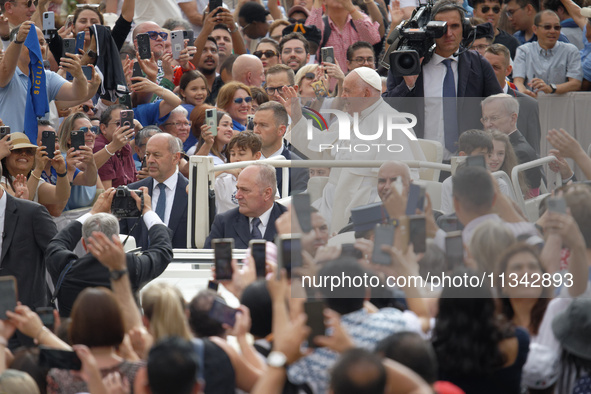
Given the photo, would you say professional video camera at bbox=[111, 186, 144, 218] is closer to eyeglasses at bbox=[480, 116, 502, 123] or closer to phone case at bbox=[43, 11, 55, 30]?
eyeglasses at bbox=[480, 116, 502, 123]

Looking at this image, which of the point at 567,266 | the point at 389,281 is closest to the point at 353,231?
the point at 389,281

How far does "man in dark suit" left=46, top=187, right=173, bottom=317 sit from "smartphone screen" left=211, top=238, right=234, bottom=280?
110 centimetres

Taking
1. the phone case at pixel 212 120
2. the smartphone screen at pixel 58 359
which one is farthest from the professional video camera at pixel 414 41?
the smartphone screen at pixel 58 359

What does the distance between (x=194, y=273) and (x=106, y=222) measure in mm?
1042

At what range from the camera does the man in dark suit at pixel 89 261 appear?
5734 mm

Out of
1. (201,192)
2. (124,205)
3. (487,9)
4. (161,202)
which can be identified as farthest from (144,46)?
(487,9)

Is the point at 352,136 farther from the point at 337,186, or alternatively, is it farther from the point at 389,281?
the point at 389,281

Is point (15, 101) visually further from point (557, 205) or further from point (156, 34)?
point (557, 205)

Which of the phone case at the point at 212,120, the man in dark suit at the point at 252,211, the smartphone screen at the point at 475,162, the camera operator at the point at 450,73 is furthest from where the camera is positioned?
the phone case at the point at 212,120

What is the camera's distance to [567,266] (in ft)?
14.7

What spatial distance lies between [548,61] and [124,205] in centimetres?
531

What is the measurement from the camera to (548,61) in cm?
993

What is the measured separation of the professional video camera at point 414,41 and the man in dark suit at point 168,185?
1775 mm

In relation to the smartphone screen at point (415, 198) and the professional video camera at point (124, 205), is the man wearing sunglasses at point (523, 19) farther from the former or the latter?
the smartphone screen at point (415, 198)
